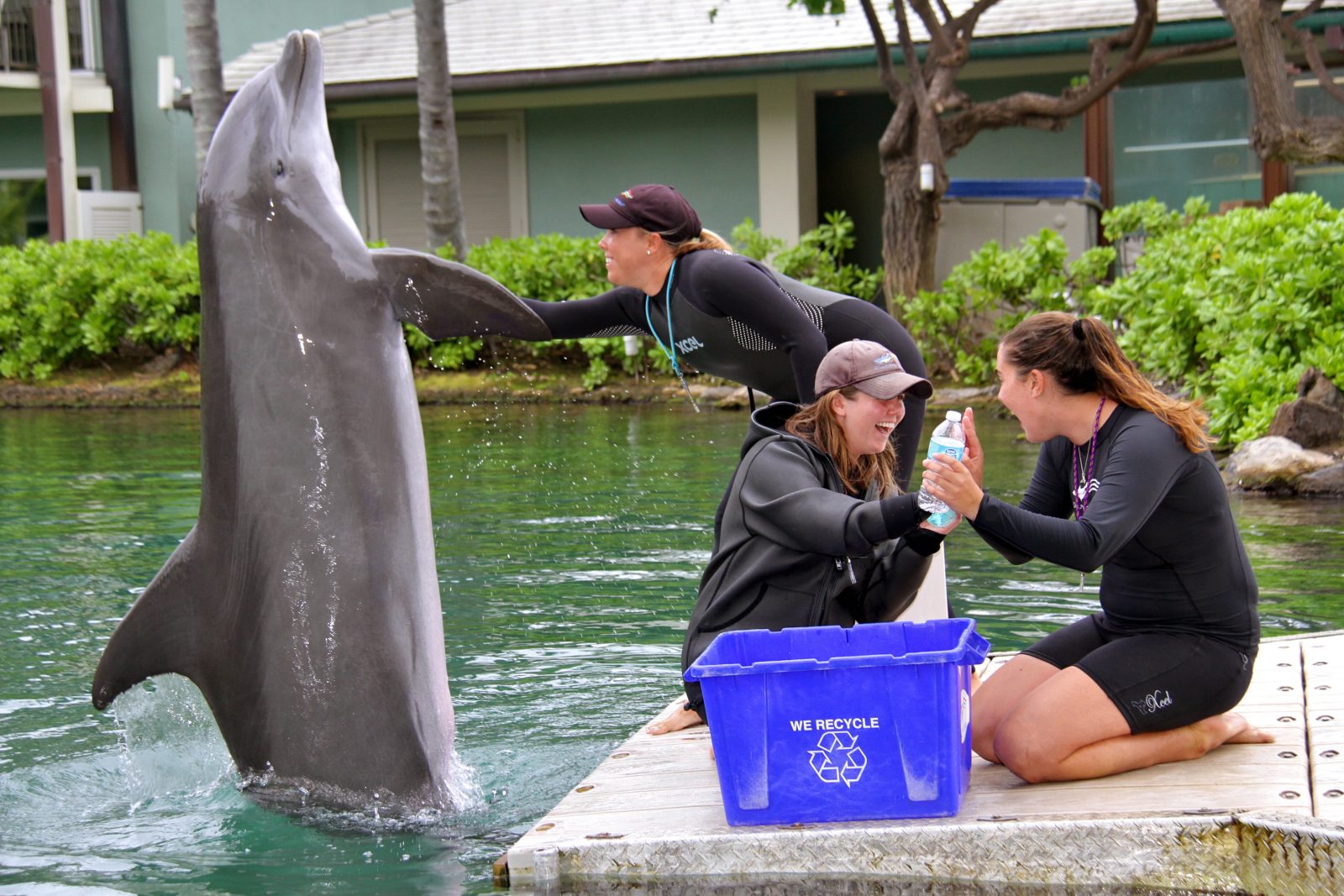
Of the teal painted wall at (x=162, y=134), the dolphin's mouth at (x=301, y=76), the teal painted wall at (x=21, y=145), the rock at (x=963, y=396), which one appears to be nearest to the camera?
the dolphin's mouth at (x=301, y=76)

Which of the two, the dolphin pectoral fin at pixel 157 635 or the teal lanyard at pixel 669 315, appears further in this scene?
the teal lanyard at pixel 669 315

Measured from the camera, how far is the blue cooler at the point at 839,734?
377 cm

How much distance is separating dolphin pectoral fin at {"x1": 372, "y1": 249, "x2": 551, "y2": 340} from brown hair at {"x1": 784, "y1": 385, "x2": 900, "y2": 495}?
2.64ft

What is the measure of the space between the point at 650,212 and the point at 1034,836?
89.2 inches

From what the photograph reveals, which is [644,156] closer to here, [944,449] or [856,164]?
[856,164]

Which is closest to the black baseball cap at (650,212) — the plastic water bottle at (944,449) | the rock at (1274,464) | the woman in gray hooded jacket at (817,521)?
the woman in gray hooded jacket at (817,521)

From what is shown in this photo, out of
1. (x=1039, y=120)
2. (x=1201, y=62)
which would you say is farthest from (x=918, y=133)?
(x=1201, y=62)

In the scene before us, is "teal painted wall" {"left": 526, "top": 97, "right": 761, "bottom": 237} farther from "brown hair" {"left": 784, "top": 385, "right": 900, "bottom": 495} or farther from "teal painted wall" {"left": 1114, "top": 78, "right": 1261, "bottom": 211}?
"brown hair" {"left": 784, "top": 385, "right": 900, "bottom": 495}

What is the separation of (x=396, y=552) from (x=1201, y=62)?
16014mm

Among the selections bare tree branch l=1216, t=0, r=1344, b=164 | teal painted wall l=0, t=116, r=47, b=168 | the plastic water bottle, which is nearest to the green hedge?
bare tree branch l=1216, t=0, r=1344, b=164

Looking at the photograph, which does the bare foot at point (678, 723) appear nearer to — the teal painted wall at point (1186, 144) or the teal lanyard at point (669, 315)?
the teal lanyard at point (669, 315)

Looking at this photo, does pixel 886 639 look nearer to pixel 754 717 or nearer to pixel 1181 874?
pixel 754 717

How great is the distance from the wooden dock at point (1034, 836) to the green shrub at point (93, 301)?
15.2m

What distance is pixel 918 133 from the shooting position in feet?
53.0
